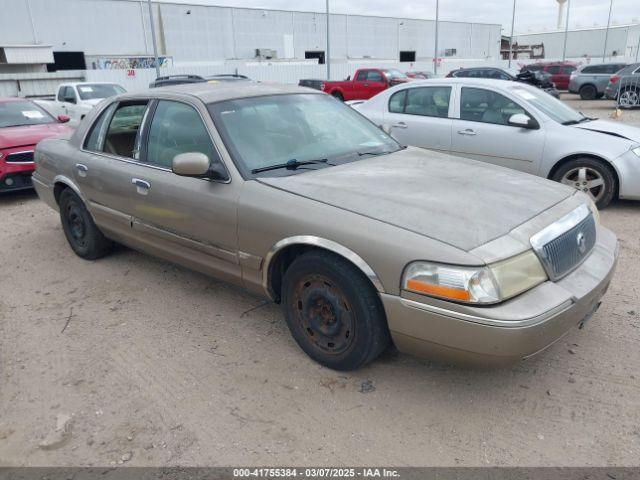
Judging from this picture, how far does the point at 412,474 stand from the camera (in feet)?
7.85

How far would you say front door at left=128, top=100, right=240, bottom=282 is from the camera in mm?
3447

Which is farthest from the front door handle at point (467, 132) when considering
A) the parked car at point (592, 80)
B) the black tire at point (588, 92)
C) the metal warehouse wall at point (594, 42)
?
the metal warehouse wall at point (594, 42)

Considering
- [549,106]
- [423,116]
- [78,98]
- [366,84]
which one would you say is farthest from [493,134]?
[366,84]

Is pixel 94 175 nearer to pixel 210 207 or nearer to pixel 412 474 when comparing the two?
pixel 210 207

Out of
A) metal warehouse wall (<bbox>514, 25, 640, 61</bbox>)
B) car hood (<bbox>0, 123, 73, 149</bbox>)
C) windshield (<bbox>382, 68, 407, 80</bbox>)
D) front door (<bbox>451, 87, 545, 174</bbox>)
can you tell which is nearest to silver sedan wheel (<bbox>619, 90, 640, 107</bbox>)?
windshield (<bbox>382, 68, 407, 80</bbox>)

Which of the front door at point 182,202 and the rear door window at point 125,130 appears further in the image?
the rear door window at point 125,130

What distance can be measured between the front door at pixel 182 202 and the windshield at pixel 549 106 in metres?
4.52

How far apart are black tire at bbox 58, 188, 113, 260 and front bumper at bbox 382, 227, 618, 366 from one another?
336 centimetres

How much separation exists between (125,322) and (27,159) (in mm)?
5044

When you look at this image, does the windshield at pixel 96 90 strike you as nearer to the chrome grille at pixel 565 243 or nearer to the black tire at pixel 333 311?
the black tire at pixel 333 311

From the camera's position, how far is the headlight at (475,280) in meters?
2.46

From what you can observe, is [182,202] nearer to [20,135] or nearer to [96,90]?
[20,135]

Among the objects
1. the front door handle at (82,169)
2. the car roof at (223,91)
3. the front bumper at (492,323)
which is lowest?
the front bumper at (492,323)

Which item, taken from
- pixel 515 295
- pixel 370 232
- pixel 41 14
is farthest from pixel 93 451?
pixel 41 14
